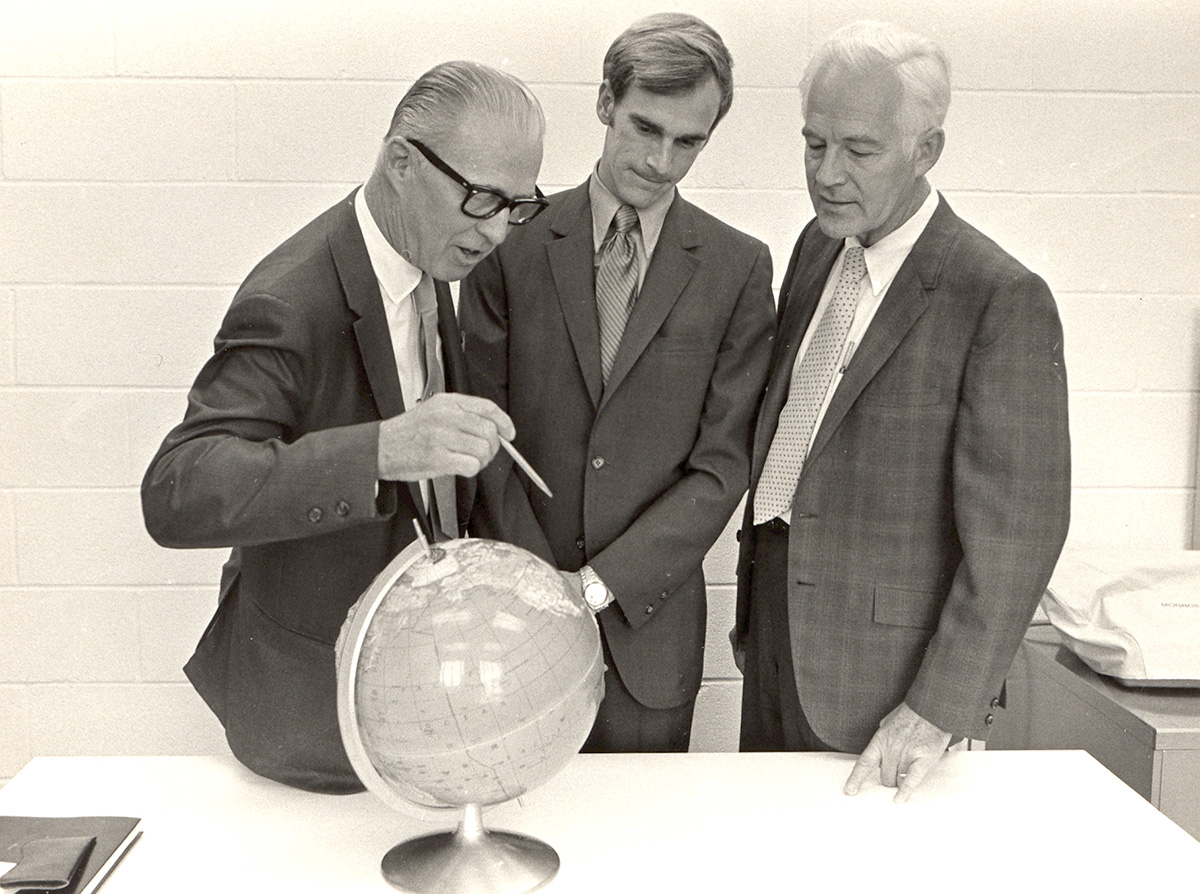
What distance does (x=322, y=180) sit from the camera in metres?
2.36

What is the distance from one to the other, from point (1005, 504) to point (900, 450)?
0.53 feet

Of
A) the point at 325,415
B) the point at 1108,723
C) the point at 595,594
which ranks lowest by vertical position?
the point at 1108,723

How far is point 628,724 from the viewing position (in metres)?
1.90

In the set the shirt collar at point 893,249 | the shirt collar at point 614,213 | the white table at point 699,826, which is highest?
the shirt collar at point 614,213

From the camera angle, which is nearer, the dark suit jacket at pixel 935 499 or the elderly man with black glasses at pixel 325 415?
the elderly man with black glasses at pixel 325 415

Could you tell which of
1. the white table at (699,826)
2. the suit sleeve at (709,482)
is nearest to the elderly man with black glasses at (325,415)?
the white table at (699,826)

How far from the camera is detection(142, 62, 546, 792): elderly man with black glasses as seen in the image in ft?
4.37

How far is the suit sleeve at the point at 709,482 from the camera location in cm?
178

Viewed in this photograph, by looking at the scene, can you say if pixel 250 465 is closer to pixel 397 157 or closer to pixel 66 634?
pixel 397 157

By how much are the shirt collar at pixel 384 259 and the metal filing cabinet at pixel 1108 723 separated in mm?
1406

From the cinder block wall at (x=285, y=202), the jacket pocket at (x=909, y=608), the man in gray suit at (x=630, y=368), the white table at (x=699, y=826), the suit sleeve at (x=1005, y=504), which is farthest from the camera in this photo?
the cinder block wall at (x=285, y=202)

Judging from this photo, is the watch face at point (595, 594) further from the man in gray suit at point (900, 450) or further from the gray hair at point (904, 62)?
the gray hair at point (904, 62)

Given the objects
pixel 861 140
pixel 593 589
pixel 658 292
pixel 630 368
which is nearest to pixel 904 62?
pixel 861 140

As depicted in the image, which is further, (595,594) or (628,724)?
(628,724)
